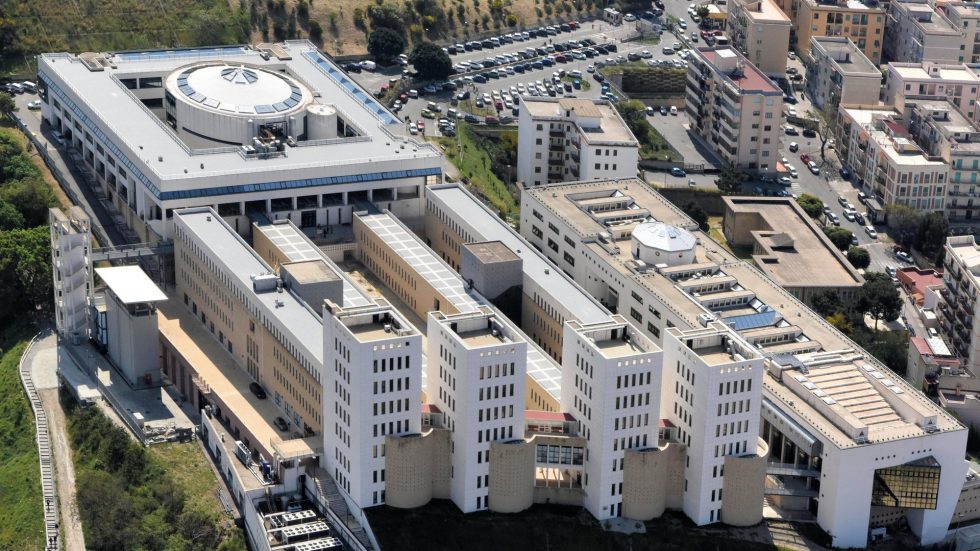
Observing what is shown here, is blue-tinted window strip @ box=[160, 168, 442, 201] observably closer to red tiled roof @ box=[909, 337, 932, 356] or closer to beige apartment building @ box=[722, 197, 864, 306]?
beige apartment building @ box=[722, 197, 864, 306]

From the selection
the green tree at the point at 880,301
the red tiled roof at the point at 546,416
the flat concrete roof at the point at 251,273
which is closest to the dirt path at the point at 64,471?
the flat concrete roof at the point at 251,273

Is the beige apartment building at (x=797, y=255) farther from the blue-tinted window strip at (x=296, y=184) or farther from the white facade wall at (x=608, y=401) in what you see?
the white facade wall at (x=608, y=401)

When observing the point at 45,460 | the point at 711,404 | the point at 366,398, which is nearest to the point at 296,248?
the point at 45,460

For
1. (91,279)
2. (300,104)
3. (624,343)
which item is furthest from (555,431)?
(300,104)

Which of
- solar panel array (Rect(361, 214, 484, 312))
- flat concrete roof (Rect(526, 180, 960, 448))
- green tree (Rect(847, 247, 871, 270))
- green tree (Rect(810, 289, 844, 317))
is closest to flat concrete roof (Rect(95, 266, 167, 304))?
solar panel array (Rect(361, 214, 484, 312))

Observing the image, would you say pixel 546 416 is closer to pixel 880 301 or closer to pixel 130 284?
pixel 130 284
